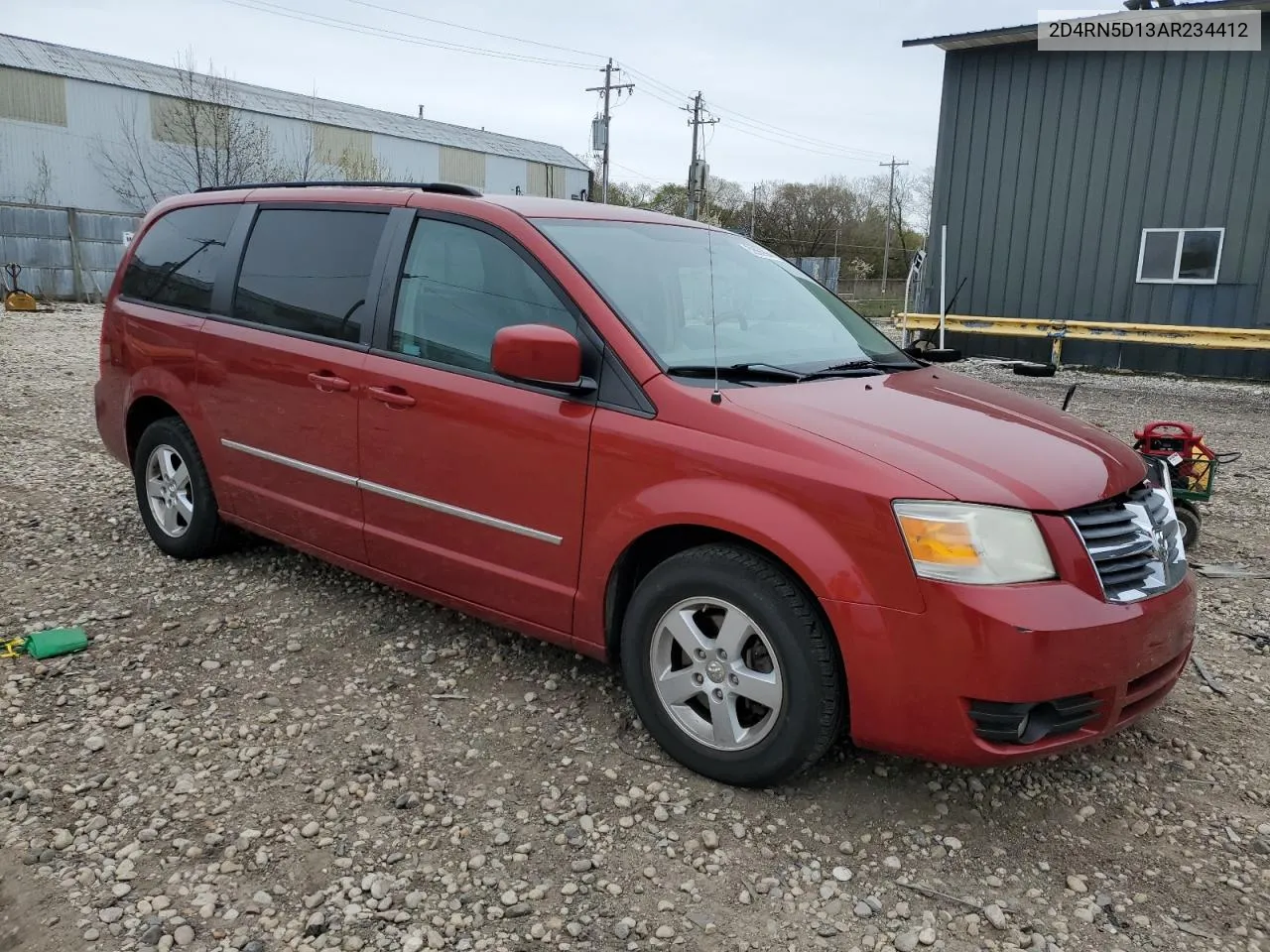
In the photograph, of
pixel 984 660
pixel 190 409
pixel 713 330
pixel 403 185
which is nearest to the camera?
pixel 984 660

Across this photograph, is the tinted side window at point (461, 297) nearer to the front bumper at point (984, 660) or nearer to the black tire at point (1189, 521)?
the front bumper at point (984, 660)

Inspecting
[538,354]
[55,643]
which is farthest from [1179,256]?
[55,643]

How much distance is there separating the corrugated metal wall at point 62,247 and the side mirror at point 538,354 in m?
24.0

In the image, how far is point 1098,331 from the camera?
49.4ft

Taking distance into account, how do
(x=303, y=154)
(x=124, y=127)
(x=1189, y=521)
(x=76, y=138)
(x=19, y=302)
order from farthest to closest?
(x=303, y=154) < (x=124, y=127) < (x=76, y=138) < (x=19, y=302) < (x=1189, y=521)

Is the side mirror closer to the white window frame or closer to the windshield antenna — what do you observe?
the windshield antenna

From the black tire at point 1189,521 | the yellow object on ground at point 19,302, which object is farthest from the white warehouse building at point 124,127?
the black tire at point 1189,521

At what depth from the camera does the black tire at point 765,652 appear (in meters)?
2.70

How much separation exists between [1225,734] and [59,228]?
26.6m

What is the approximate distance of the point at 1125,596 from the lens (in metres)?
2.66

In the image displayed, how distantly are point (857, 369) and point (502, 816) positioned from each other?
198 cm

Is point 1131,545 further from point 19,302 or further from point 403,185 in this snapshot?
point 19,302

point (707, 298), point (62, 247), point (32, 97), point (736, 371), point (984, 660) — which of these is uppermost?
point (32, 97)

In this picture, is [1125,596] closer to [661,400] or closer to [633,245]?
[661,400]
